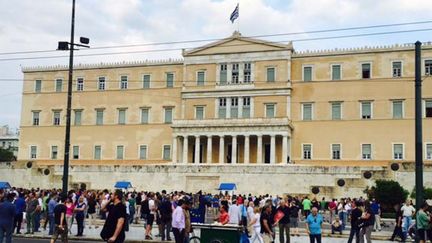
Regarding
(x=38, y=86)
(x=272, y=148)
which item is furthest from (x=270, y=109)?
(x=38, y=86)

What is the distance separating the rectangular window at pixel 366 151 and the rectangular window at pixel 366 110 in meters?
2.66

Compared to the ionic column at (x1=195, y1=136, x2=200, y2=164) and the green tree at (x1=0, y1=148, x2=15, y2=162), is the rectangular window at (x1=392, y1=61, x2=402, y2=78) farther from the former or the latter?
the green tree at (x1=0, y1=148, x2=15, y2=162)

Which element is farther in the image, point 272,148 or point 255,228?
point 272,148

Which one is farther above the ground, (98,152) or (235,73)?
(235,73)

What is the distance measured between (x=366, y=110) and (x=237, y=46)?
14.4m

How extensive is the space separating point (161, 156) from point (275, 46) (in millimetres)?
16429

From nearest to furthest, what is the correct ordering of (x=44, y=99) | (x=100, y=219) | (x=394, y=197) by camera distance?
(x=100, y=219) → (x=394, y=197) → (x=44, y=99)

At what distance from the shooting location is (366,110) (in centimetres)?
5581

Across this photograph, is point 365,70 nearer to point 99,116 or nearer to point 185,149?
point 185,149

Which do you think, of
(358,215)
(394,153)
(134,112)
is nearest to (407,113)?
(394,153)

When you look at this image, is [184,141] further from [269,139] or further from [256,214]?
[256,214]

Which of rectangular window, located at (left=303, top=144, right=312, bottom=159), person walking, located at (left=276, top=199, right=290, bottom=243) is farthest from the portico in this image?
person walking, located at (left=276, top=199, right=290, bottom=243)

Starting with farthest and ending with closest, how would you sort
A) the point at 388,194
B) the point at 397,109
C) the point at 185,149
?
the point at 185,149 < the point at 397,109 < the point at 388,194

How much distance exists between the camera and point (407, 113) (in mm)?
53938
